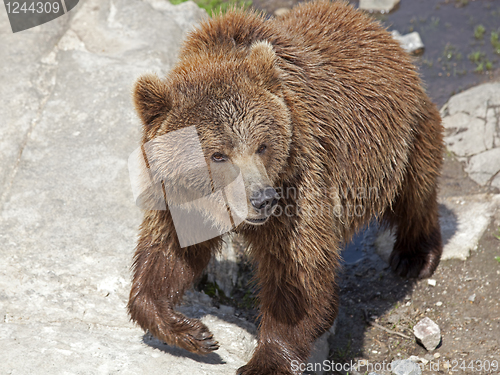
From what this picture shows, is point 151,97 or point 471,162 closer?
point 151,97

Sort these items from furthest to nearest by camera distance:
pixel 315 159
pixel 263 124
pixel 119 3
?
pixel 119 3 → pixel 315 159 → pixel 263 124

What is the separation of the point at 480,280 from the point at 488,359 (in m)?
0.87

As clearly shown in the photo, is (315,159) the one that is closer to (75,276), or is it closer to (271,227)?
(271,227)

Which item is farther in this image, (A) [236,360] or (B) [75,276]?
(B) [75,276]

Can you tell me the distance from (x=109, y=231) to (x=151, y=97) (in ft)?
6.21

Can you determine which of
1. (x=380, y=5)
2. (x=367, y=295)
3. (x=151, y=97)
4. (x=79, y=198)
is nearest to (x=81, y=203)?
(x=79, y=198)

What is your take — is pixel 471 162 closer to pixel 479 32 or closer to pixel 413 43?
pixel 413 43

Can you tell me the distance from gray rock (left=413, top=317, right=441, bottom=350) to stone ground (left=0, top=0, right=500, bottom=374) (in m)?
0.09

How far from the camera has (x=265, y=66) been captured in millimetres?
3289

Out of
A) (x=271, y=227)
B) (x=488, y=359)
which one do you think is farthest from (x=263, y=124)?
(x=488, y=359)

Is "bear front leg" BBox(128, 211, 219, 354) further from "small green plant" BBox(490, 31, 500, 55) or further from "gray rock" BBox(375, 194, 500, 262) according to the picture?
"small green plant" BBox(490, 31, 500, 55)

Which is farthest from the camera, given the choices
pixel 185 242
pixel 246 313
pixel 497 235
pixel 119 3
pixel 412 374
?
pixel 119 3

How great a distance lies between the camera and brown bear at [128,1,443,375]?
3.22 m

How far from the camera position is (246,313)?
4.75m
